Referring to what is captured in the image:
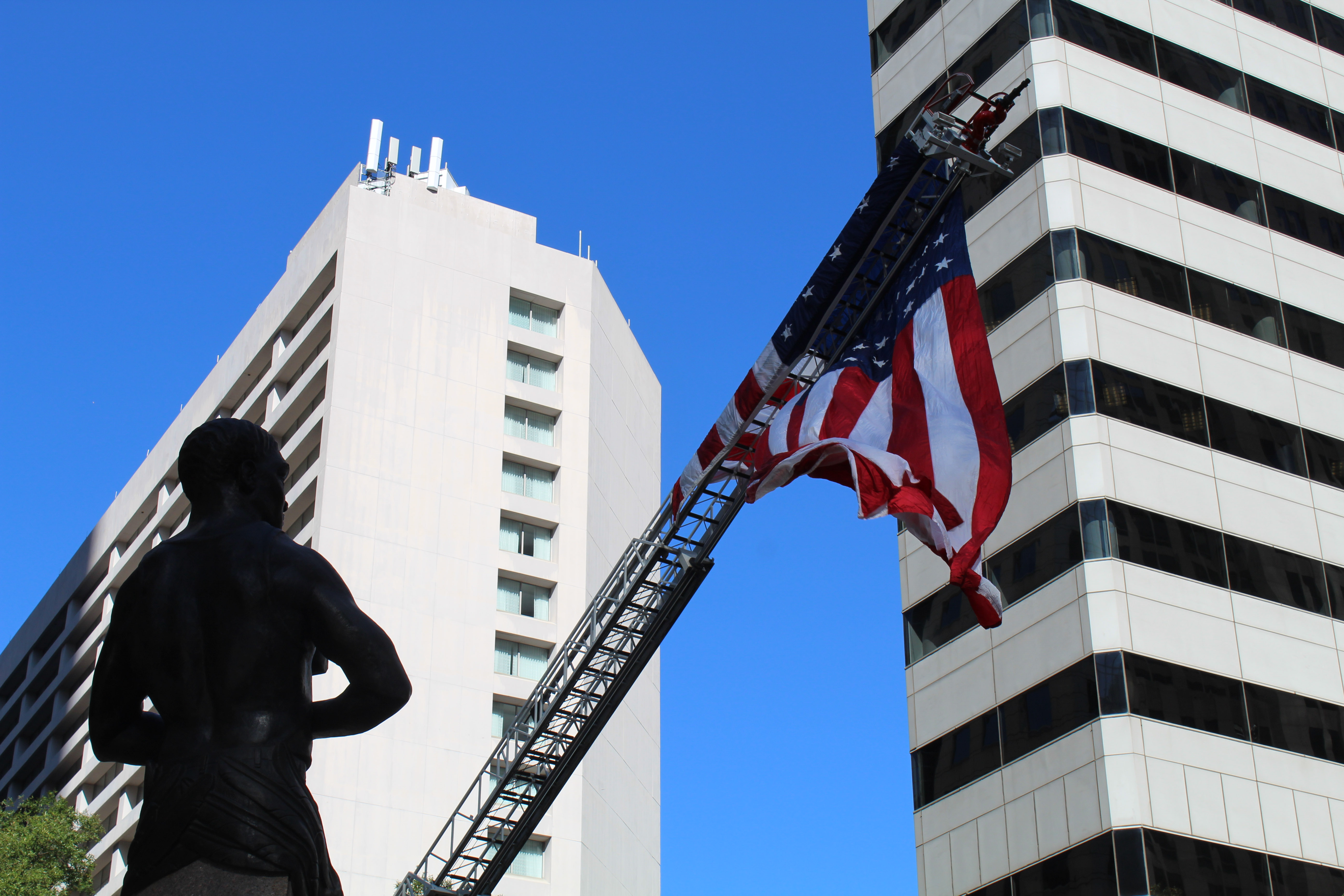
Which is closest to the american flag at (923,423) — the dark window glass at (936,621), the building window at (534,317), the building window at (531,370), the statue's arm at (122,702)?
the dark window glass at (936,621)

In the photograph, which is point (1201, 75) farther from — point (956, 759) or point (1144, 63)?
point (956, 759)

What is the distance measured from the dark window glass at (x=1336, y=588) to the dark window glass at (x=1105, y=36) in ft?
49.7

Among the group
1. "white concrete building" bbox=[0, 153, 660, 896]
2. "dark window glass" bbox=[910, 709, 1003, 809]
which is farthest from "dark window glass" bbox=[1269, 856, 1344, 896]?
"white concrete building" bbox=[0, 153, 660, 896]

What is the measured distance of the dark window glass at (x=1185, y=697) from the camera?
35.0 m

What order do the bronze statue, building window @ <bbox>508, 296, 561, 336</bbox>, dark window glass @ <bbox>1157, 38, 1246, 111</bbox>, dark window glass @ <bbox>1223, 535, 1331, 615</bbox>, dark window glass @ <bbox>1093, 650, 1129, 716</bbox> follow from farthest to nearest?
building window @ <bbox>508, 296, 561, 336</bbox> → dark window glass @ <bbox>1157, 38, 1246, 111</bbox> → dark window glass @ <bbox>1223, 535, 1331, 615</bbox> → dark window glass @ <bbox>1093, 650, 1129, 716</bbox> → the bronze statue

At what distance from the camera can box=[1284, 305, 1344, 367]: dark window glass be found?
42.6 m

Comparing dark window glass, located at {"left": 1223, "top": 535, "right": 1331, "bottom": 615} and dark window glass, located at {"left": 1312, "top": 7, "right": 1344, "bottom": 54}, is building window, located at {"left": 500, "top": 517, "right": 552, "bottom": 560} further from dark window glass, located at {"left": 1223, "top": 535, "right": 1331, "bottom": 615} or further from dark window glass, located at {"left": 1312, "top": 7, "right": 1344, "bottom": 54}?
dark window glass, located at {"left": 1312, "top": 7, "right": 1344, "bottom": 54}

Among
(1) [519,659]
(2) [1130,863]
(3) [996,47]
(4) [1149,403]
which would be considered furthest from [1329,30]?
(1) [519,659]

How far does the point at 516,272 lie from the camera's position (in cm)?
7162

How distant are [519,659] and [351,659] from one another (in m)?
57.2

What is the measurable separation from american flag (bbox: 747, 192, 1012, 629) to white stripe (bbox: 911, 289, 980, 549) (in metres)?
0.02

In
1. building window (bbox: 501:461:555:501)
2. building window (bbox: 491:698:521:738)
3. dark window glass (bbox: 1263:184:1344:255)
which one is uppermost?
building window (bbox: 501:461:555:501)

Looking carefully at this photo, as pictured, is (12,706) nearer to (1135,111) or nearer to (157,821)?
(1135,111)

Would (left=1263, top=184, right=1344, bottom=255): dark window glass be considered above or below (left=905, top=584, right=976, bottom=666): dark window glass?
above
